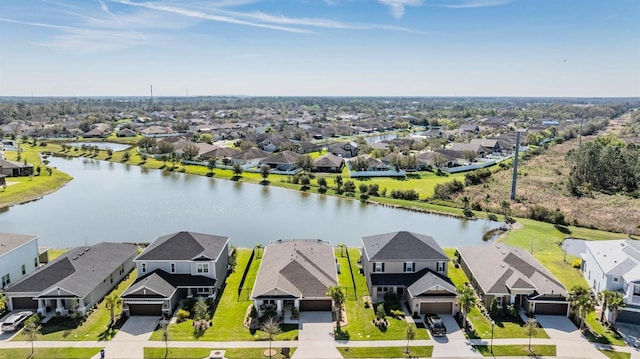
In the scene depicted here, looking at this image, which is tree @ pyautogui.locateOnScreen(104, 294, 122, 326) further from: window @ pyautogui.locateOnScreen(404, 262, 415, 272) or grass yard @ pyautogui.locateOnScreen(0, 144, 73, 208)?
grass yard @ pyautogui.locateOnScreen(0, 144, 73, 208)

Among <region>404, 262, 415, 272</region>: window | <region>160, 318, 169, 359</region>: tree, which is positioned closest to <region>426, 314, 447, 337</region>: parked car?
<region>404, 262, 415, 272</region>: window

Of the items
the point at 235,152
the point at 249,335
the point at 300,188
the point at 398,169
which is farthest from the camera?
the point at 235,152

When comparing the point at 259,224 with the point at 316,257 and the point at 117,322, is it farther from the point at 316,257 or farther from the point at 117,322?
the point at 117,322

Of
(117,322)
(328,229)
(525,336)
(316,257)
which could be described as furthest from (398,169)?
→ (117,322)

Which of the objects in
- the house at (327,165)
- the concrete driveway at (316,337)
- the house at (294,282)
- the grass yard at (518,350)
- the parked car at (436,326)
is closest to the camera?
the concrete driveway at (316,337)

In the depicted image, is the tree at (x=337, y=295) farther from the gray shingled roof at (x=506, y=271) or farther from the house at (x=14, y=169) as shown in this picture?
the house at (x=14, y=169)

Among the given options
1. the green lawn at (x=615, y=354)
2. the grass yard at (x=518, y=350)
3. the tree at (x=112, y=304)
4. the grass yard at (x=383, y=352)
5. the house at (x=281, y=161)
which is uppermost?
the house at (x=281, y=161)

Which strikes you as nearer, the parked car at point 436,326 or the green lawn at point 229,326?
the green lawn at point 229,326

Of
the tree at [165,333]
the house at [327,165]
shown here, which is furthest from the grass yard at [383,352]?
the house at [327,165]
